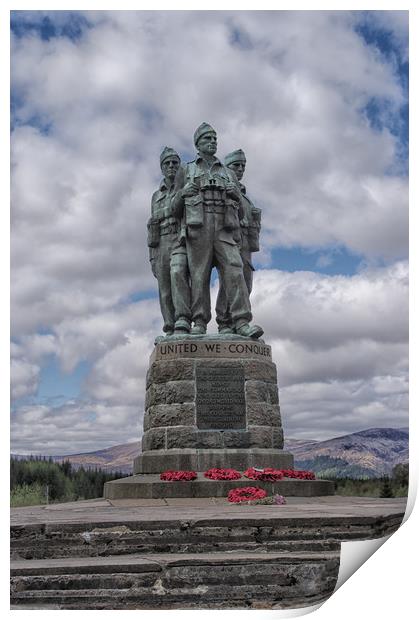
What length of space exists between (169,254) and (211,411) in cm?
336

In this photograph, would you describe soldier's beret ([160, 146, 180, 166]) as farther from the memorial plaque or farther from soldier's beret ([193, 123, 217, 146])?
the memorial plaque

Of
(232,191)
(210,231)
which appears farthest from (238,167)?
(210,231)

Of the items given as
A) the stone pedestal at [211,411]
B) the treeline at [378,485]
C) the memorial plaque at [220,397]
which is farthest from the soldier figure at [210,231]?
the treeline at [378,485]

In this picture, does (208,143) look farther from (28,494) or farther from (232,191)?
(28,494)

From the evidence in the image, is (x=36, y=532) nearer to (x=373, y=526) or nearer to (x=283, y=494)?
(x=373, y=526)

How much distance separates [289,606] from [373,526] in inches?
64.6

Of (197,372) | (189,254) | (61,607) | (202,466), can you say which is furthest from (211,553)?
(189,254)

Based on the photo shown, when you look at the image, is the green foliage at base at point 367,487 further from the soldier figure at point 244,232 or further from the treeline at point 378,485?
the soldier figure at point 244,232

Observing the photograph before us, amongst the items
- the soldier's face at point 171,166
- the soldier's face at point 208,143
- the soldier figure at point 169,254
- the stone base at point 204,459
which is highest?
the soldier's face at point 208,143

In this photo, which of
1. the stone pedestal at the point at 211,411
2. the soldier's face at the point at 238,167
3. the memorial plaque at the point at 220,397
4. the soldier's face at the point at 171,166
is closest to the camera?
the stone pedestal at the point at 211,411

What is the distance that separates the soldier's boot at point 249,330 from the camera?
13.0 metres

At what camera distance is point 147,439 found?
12508mm

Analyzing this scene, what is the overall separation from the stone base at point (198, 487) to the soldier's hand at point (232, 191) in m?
4.87

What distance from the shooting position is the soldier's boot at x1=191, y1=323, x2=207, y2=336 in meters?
13.0
